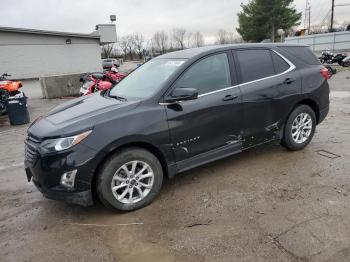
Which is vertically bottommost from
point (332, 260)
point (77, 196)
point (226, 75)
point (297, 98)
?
point (332, 260)

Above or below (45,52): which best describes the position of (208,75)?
below

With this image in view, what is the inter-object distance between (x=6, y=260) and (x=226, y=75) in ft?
10.8

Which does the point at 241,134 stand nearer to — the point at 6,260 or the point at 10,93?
the point at 6,260

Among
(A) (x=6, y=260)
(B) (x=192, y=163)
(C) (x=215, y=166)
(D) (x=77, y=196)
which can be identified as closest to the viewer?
(A) (x=6, y=260)

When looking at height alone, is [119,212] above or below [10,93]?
below

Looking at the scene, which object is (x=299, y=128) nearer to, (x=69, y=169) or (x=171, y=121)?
(x=171, y=121)

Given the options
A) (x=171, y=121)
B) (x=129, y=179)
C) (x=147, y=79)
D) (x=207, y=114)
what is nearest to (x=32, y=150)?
(x=129, y=179)

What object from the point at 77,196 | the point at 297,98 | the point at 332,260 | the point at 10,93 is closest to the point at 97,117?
the point at 77,196

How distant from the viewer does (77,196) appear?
11.6ft

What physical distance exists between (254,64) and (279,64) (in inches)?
19.6

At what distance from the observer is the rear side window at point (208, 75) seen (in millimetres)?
4215

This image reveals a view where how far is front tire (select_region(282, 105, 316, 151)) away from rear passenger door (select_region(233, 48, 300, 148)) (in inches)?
8.7

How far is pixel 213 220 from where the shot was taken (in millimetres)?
3562

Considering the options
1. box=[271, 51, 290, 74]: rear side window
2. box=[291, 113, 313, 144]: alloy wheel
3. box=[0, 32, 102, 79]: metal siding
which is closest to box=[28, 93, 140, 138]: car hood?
box=[271, 51, 290, 74]: rear side window
